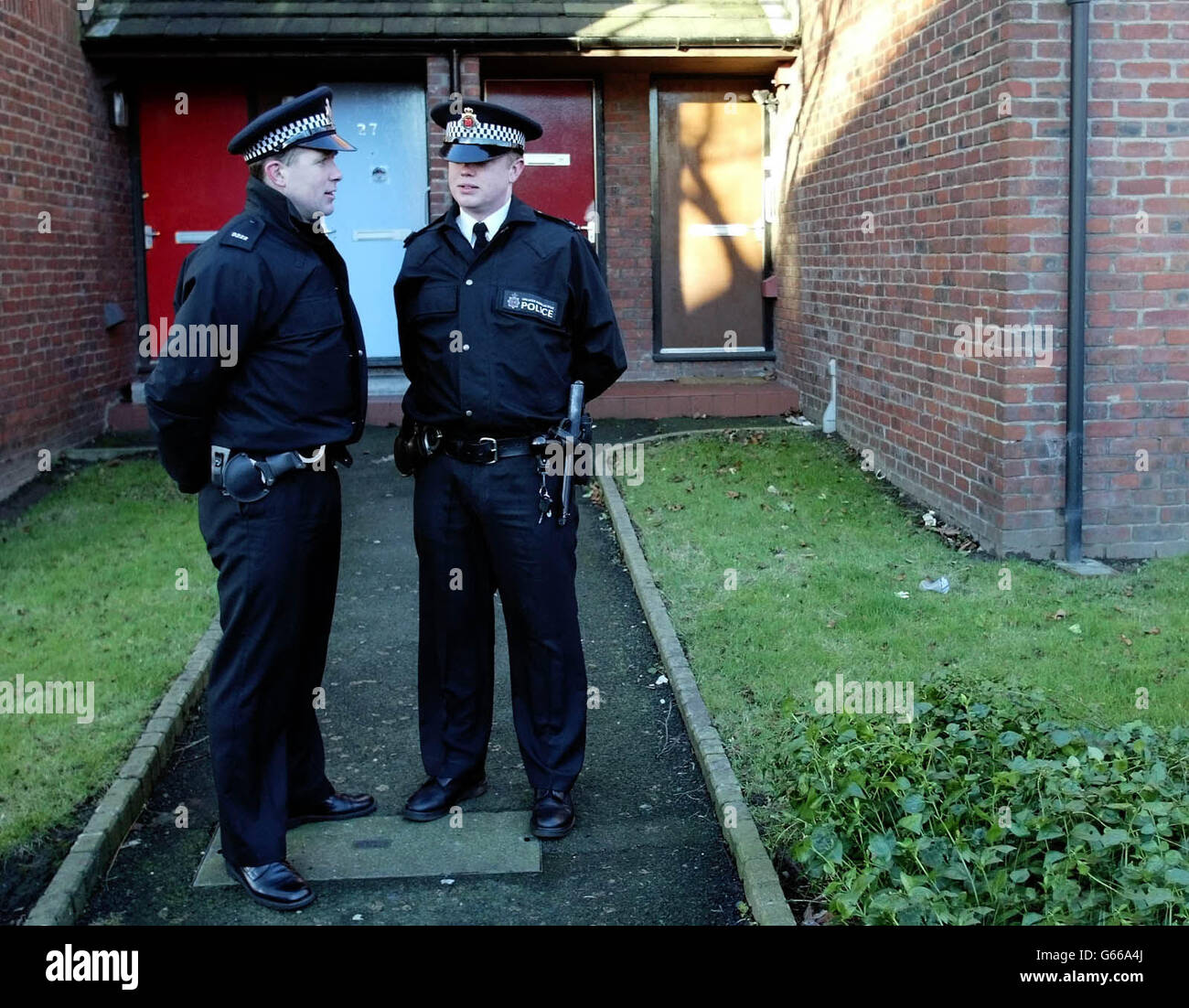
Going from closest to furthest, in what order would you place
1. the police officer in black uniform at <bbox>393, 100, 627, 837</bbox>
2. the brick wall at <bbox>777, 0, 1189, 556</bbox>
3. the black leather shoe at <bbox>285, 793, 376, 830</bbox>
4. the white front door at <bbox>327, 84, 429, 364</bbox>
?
the police officer in black uniform at <bbox>393, 100, 627, 837</bbox> < the black leather shoe at <bbox>285, 793, 376, 830</bbox> < the brick wall at <bbox>777, 0, 1189, 556</bbox> < the white front door at <bbox>327, 84, 429, 364</bbox>

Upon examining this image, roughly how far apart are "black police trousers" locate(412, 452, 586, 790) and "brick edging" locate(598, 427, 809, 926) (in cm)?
55

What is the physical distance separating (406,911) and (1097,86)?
5.66 m

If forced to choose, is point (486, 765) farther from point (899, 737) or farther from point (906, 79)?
point (906, 79)

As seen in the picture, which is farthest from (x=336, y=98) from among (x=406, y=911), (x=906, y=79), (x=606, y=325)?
(x=406, y=911)

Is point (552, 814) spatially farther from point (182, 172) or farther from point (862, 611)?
point (182, 172)

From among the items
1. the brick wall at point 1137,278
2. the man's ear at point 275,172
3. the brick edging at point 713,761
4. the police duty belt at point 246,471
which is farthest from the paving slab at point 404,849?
the brick wall at point 1137,278

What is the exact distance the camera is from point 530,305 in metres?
4.62

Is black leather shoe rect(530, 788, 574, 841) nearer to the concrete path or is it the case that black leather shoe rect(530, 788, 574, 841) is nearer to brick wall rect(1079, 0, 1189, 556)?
the concrete path

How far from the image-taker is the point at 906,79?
903 centimetres

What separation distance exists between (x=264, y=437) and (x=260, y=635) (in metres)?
0.61

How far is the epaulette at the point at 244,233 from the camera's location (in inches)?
163

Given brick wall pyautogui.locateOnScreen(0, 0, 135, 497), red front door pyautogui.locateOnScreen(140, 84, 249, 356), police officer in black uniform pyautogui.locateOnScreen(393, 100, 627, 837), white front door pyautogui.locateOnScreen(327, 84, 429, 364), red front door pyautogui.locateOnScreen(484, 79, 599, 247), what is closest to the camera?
police officer in black uniform pyautogui.locateOnScreen(393, 100, 627, 837)

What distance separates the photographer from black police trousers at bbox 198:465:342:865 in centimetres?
423

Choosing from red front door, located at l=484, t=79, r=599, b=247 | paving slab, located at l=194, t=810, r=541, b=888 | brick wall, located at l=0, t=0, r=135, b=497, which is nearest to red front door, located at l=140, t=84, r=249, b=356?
brick wall, located at l=0, t=0, r=135, b=497
